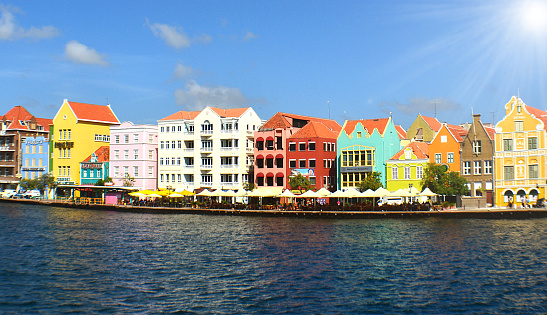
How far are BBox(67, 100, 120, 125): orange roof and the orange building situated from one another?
74.7 meters

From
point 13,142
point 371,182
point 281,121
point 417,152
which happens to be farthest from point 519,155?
point 13,142

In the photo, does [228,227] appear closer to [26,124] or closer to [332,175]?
[332,175]

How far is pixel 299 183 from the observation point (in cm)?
9331

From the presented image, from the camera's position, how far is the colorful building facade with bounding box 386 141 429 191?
92312 mm

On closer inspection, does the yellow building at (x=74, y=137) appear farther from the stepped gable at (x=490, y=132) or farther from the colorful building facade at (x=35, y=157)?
the stepped gable at (x=490, y=132)

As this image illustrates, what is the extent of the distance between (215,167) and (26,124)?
63.3m

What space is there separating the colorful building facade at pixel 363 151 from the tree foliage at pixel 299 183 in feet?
21.8

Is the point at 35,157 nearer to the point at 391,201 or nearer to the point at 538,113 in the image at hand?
the point at 391,201

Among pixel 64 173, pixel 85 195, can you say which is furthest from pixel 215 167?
pixel 64 173

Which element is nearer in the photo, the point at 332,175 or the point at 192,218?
the point at 192,218

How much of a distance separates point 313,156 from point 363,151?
8734 millimetres

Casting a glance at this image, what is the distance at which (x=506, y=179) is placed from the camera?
86750mm

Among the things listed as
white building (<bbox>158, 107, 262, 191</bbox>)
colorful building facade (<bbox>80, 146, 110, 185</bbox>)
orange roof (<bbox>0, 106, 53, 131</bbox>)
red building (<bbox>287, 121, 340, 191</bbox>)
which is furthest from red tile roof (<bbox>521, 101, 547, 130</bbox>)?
orange roof (<bbox>0, 106, 53, 131</bbox>)

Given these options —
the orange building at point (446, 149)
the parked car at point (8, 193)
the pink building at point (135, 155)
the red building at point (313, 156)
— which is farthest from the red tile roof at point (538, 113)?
the parked car at point (8, 193)
